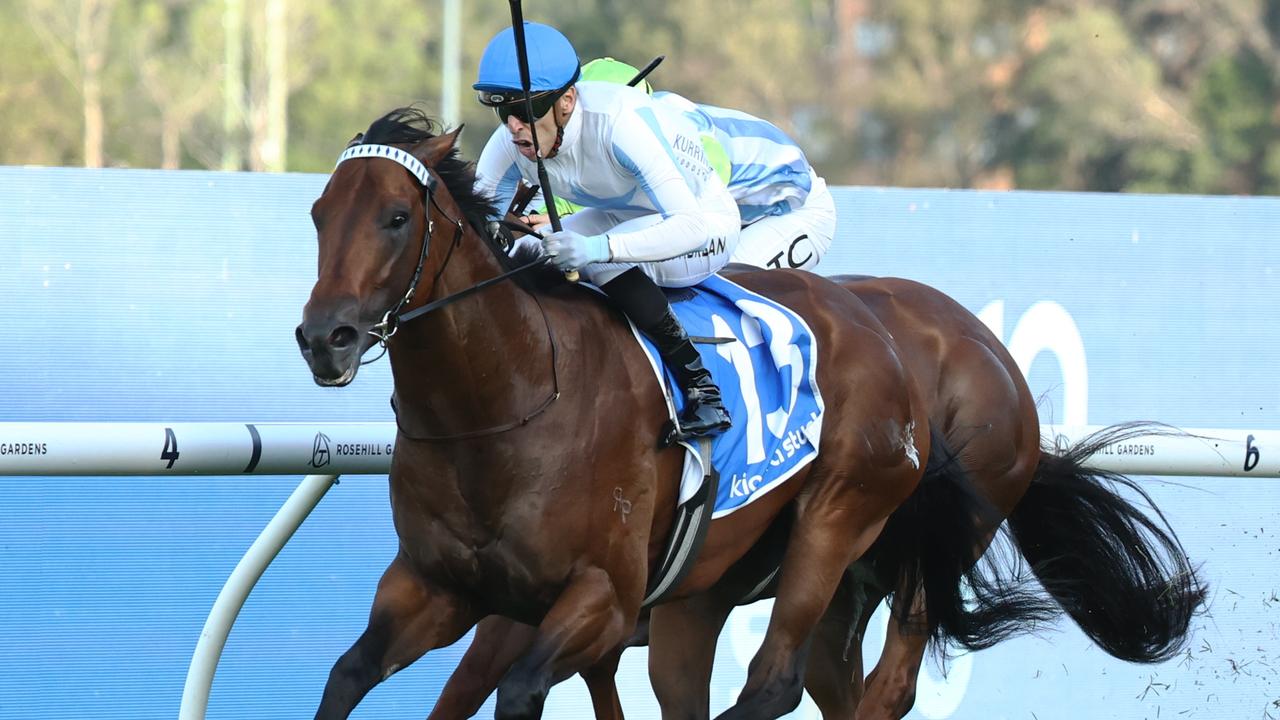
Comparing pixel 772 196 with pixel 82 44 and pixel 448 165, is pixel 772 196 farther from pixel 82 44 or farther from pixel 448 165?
pixel 82 44

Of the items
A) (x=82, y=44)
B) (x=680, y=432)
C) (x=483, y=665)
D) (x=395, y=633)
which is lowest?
(x=82, y=44)

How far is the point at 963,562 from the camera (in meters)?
3.97

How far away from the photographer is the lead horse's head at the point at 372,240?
8.79ft

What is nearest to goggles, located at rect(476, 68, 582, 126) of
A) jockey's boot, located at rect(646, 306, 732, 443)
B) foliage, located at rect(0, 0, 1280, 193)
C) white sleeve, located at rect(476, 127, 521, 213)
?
white sleeve, located at rect(476, 127, 521, 213)

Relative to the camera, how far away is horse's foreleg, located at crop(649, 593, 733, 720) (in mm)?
3859

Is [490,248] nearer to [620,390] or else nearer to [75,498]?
[620,390]

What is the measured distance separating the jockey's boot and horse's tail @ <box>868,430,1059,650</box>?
2.53ft

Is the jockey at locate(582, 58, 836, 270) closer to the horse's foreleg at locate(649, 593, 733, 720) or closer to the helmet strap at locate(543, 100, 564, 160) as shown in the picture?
the horse's foreleg at locate(649, 593, 733, 720)

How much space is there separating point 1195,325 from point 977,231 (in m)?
0.75

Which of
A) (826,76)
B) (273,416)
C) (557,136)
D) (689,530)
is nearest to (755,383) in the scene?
(689,530)

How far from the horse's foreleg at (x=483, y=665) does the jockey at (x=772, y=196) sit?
1341mm

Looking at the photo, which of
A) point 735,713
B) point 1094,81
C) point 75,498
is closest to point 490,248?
point 735,713

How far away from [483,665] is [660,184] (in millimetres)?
1017

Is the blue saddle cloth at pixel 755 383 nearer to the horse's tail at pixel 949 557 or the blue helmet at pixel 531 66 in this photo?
the horse's tail at pixel 949 557
